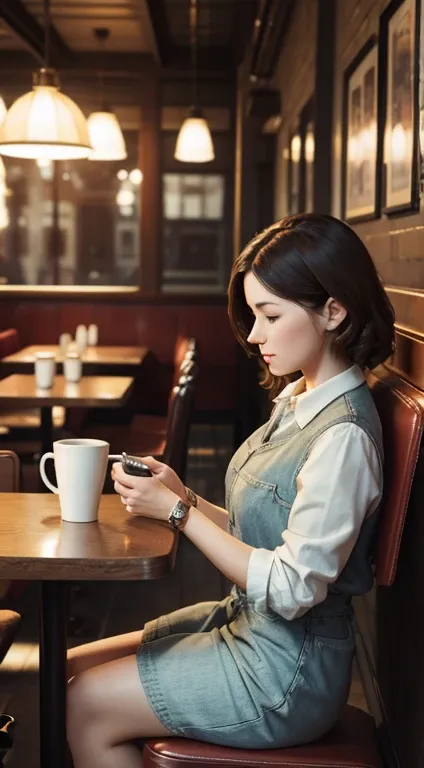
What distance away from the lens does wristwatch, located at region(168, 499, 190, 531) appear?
5.54ft

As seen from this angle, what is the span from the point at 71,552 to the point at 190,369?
227 centimetres

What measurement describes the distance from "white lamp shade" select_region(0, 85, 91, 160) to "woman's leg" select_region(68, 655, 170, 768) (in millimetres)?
2562

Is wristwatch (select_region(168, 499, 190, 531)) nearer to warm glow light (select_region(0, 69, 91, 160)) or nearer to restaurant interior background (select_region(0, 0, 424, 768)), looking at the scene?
warm glow light (select_region(0, 69, 91, 160))

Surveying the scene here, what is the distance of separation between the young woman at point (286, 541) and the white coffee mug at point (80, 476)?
60 millimetres

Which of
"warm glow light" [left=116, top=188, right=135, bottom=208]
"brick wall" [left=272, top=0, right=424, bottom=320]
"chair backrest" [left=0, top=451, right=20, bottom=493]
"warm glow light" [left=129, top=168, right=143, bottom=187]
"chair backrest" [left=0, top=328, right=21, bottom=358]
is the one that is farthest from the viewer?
"warm glow light" [left=116, top=188, right=135, bottom=208]

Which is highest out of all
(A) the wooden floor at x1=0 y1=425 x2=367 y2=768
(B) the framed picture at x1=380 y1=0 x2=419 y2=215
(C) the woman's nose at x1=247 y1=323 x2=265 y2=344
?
(B) the framed picture at x1=380 y1=0 x2=419 y2=215

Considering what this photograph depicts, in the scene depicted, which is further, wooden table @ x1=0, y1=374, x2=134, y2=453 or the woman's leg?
wooden table @ x1=0, y1=374, x2=134, y2=453

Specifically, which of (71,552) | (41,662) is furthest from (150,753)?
(71,552)

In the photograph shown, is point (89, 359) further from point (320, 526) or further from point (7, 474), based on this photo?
point (320, 526)

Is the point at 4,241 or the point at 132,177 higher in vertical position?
the point at 132,177

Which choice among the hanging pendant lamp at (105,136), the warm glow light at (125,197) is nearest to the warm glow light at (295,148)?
the hanging pendant lamp at (105,136)

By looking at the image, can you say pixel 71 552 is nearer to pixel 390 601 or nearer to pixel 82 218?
pixel 390 601

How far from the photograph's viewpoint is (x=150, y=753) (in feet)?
5.41

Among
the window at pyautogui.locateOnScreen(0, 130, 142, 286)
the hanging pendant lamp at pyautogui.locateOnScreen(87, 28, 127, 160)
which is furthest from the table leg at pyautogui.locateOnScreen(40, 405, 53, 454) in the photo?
the window at pyautogui.locateOnScreen(0, 130, 142, 286)
